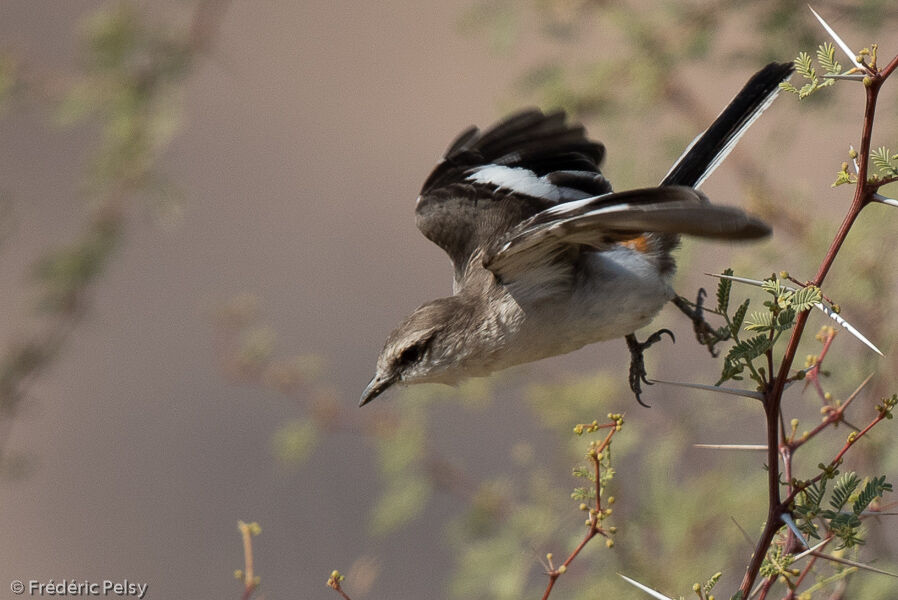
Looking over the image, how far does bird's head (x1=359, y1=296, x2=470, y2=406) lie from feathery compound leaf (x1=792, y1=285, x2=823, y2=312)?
1232 millimetres

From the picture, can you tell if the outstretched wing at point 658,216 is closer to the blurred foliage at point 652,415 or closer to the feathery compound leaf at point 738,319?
the feathery compound leaf at point 738,319

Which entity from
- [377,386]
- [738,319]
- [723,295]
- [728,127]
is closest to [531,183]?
[728,127]

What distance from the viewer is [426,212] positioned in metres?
3.50

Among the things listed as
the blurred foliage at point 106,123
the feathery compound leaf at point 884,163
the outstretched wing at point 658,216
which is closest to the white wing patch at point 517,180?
the outstretched wing at point 658,216

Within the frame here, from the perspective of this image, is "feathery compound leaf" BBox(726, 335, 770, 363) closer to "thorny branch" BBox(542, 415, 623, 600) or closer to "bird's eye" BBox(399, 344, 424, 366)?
"thorny branch" BBox(542, 415, 623, 600)

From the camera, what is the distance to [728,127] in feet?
9.33

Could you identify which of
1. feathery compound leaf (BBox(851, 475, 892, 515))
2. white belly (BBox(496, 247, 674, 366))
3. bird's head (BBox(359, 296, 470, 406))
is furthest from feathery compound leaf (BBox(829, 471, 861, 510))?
bird's head (BBox(359, 296, 470, 406))

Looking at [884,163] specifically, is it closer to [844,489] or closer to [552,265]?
[844,489]

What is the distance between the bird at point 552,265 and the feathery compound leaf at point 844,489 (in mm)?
552

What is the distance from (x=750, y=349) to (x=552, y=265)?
0.99 meters

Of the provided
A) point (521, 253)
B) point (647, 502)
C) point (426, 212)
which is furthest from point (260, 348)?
point (521, 253)

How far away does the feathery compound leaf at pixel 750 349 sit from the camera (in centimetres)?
161

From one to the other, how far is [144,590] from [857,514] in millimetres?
1477

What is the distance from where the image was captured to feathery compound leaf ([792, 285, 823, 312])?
1510 millimetres
